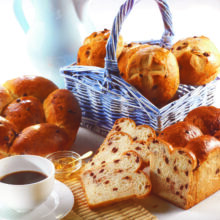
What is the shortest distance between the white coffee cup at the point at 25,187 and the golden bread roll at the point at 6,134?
28 cm

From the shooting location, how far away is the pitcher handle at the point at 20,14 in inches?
80.2

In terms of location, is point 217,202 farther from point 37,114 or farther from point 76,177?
point 37,114

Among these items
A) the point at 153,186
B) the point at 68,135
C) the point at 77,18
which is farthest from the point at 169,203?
the point at 77,18

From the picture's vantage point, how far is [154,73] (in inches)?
62.4

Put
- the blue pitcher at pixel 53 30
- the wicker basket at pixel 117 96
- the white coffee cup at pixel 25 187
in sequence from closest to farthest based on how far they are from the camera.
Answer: the white coffee cup at pixel 25 187, the wicker basket at pixel 117 96, the blue pitcher at pixel 53 30

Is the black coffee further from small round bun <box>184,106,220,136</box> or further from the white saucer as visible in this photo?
small round bun <box>184,106,220,136</box>

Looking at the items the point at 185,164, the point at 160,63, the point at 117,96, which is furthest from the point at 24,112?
the point at 185,164

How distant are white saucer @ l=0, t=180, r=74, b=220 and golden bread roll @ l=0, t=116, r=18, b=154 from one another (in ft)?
1.04

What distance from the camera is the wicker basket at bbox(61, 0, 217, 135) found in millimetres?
1580

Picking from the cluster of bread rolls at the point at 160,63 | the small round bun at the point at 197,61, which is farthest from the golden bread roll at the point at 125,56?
the small round bun at the point at 197,61

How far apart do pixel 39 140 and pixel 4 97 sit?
0.35 metres

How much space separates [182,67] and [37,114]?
2.27 ft

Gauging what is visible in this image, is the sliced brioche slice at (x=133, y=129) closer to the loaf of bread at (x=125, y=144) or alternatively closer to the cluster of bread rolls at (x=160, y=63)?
the loaf of bread at (x=125, y=144)

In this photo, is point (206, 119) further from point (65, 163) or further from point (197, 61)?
point (65, 163)
